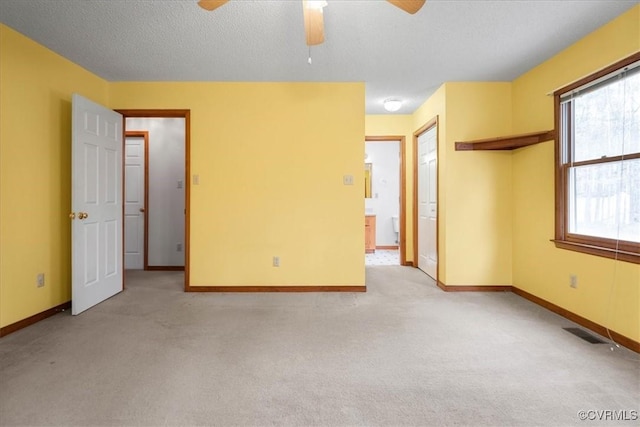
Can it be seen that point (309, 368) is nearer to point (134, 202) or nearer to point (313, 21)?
point (313, 21)

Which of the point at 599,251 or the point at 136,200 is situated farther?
the point at 136,200

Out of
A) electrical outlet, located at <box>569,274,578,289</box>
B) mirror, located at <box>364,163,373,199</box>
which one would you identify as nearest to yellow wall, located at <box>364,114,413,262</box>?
mirror, located at <box>364,163,373,199</box>

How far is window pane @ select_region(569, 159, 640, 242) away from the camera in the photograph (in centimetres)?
232

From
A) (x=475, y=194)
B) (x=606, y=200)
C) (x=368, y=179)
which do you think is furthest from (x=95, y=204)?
(x=368, y=179)

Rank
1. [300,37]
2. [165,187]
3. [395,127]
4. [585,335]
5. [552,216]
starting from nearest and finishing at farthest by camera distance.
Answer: [585,335] < [300,37] < [552,216] < [165,187] < [395,127]

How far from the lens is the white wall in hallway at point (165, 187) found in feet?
16.1

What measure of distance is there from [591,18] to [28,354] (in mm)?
4704

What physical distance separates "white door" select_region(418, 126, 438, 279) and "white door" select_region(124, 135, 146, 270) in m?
4.27

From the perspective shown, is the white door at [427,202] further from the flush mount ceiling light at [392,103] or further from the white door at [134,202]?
the white door at [134,202]

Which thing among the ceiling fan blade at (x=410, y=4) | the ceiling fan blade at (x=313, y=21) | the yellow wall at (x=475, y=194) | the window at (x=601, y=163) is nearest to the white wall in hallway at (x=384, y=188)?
the yellow wall at (x=475, y=194)

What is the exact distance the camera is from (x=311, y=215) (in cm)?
373

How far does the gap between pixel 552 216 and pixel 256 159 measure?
313cm

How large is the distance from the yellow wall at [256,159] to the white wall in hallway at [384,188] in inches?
149

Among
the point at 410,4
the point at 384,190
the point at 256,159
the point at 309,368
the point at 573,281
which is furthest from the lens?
the point at 384,190
